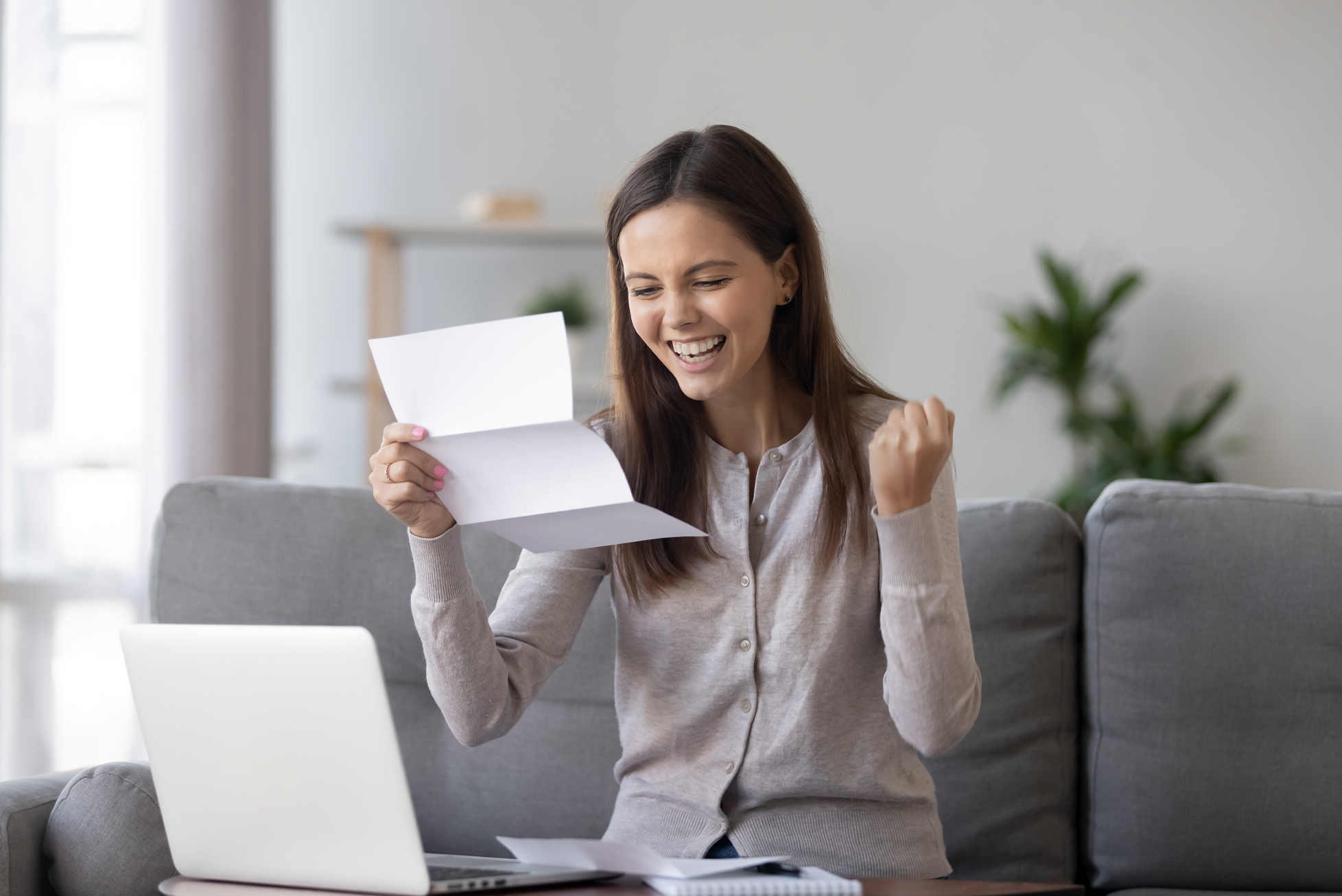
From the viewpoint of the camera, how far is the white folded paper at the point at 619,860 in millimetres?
801

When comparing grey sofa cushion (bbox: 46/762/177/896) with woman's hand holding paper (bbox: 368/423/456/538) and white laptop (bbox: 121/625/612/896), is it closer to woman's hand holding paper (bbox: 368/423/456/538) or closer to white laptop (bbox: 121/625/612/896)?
white laptop (bbox: 121/625/612/896)

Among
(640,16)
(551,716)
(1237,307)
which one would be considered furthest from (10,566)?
(1237,307)

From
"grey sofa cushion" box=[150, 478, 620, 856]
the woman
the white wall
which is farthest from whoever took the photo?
the white wall

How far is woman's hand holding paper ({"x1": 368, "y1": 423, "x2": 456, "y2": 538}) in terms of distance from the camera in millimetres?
946

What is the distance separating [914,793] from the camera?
46.1 inches

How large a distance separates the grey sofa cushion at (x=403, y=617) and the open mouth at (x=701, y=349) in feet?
1.58

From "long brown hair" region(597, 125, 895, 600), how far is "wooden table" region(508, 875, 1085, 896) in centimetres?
40

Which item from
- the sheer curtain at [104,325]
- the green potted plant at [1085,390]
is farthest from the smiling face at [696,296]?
the green potted plant at [1085,390]

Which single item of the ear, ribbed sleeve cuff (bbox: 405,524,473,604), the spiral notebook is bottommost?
the spiral notebook

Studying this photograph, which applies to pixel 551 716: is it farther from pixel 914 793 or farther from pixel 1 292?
pixel 1 292

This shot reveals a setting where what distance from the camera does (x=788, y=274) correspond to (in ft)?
4.12

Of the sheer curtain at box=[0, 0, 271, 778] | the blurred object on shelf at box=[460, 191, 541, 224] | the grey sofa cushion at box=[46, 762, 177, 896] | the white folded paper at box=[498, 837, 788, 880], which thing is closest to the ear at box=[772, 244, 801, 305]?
A: the white folded paper at box=[498, 837, 788, 880]

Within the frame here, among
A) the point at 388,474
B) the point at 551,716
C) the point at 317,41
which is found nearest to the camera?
the point at 388,474

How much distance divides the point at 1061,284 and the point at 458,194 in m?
1.81
